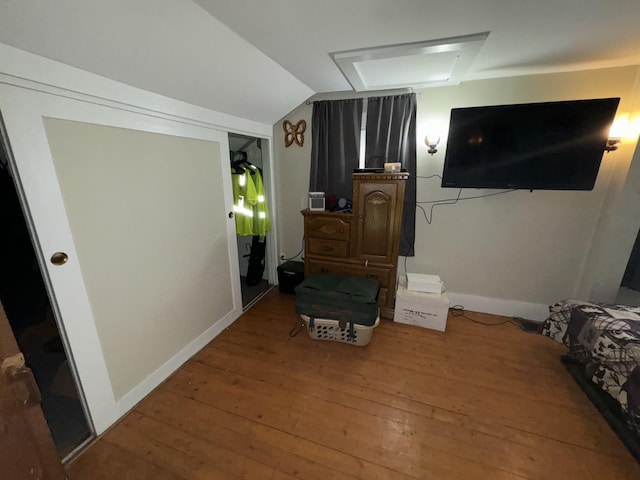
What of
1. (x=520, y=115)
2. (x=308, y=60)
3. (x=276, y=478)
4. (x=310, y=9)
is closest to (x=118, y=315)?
(x=276, y=478)

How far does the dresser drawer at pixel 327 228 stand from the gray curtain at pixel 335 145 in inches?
15.2

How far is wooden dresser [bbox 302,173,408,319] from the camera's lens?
2287mm

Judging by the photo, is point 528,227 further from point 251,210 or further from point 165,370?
point 165,370

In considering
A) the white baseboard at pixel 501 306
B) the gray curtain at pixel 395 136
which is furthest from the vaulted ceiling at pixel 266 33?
the white baseboard at pixel 501 306

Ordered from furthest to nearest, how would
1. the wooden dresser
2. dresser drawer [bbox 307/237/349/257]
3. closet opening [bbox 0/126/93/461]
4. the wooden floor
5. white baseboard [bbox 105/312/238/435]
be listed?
dresser drawer [bbox 307/237/349/257], the wooden dresser, white baseboard [bbox 105/312/238/435], closet opening [bbox 0/126/93/461], the wooden floor

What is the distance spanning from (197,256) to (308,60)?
5.47ft

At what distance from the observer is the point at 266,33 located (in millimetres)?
1467

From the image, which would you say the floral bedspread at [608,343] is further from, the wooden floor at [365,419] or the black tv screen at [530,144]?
the black tv screen at [530,144]

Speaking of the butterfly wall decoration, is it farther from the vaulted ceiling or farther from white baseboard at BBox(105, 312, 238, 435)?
white baseboard at BBox(105, 312, 238, 435)

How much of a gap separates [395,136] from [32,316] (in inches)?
119

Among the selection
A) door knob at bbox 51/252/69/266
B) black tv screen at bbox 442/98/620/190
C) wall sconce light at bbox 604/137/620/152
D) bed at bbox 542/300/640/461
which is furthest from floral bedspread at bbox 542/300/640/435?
door knob at bbox 51/252/69/266

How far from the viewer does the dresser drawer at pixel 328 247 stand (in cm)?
255

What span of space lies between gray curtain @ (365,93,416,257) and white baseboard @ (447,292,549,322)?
3.05 feet

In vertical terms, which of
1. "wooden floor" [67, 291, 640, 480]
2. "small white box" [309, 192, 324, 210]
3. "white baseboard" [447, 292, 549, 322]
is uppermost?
"small white box" [309, 192, 324, 210]
